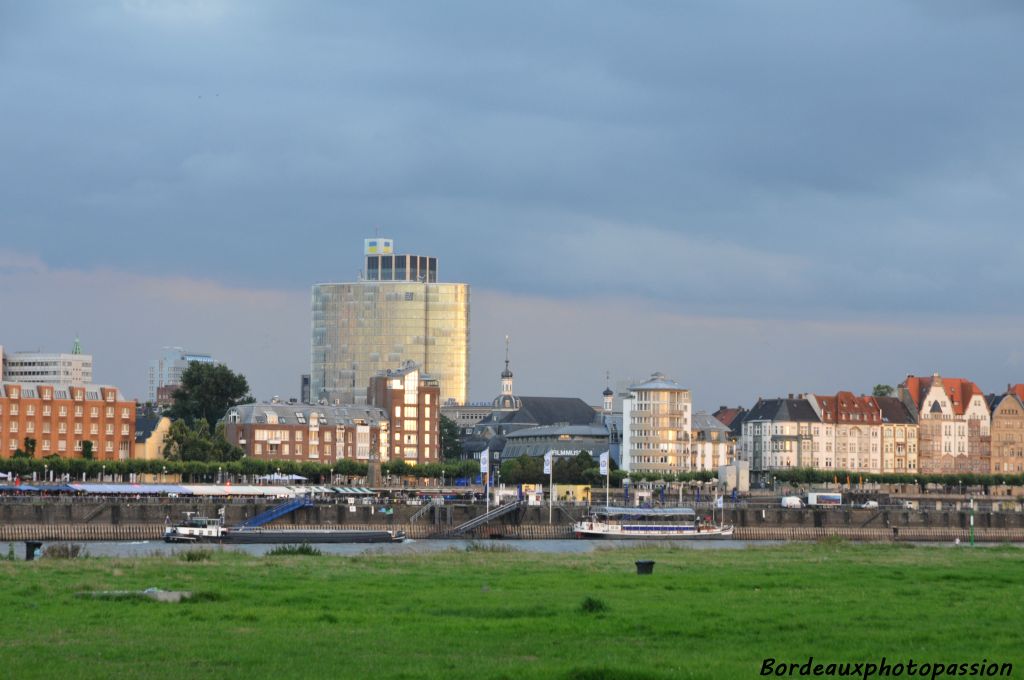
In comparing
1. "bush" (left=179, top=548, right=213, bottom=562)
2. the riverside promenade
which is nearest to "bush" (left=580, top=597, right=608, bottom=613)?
"bush" (left=179, top=548, right=213, bottom=562)

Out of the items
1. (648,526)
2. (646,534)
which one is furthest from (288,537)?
(648,526)

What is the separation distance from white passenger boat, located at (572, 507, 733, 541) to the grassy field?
87057 millimetres

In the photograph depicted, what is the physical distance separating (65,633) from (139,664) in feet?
13.9

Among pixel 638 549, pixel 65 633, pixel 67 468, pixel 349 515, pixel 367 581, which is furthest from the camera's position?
Answer: pixel 67 468

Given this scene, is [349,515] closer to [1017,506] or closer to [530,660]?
[1017,506]

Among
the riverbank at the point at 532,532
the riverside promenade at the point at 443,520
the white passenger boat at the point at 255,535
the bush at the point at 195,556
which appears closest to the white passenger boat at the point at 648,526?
the riverbank at the point at 532,532

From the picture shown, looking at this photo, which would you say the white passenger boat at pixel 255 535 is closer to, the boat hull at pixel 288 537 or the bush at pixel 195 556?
the boat hull at pixel 288 537

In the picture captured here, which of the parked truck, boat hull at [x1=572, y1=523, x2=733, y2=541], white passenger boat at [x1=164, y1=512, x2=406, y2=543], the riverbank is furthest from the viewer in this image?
the parked truck

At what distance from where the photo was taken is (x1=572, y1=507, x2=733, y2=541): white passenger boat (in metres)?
140

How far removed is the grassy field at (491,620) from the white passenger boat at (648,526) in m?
87.1

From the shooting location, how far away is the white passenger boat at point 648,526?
139750 millimetres

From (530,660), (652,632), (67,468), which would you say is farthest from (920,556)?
(67,468)

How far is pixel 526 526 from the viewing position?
149m

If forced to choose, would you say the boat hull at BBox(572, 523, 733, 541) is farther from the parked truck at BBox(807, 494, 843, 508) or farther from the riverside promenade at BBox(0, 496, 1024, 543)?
the parked truck at BBox(807, 494, 843, 508)
